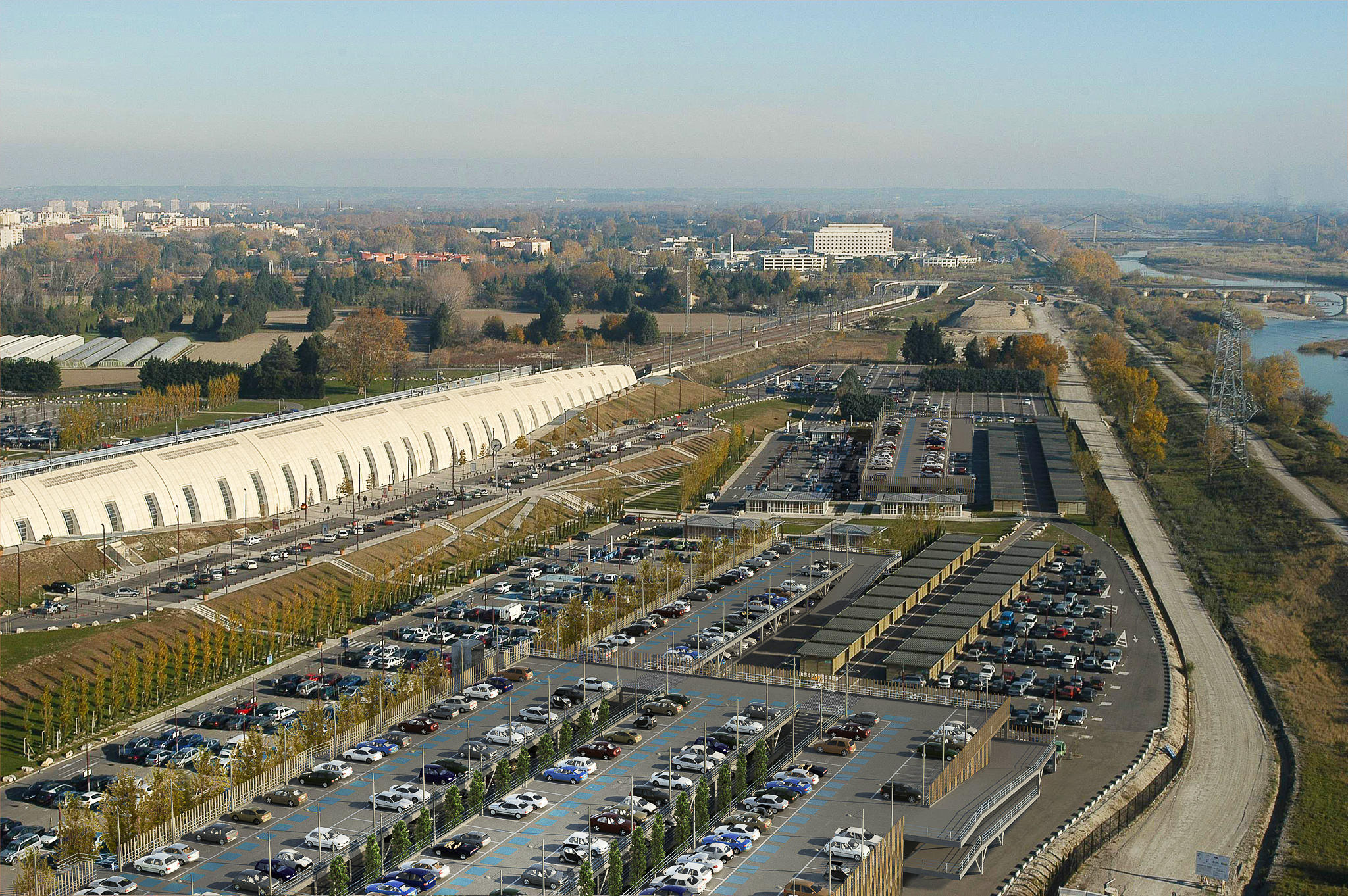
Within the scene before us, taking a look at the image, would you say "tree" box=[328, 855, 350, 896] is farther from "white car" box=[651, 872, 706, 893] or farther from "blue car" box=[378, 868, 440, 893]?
"white car" box=[651, 872, 706, 893]

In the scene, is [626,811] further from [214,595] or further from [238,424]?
[238,424]

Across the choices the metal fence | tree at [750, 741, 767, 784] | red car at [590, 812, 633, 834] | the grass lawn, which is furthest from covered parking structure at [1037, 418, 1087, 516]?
red car at [590, 812, 633, 834]

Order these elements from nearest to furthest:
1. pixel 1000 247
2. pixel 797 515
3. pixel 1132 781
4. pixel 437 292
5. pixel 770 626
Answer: pixel 1132 781 → pixel 770 626 → pixel 797 515 → pixel 437 292 → pixel 1000 247

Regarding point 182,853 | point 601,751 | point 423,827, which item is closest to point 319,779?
point 423,827

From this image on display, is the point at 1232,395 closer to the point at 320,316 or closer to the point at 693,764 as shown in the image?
the point at 693,764

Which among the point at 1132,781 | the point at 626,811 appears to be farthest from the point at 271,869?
the point at 1132,781

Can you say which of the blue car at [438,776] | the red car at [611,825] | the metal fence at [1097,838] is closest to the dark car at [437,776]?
the blue car at [438,776]
